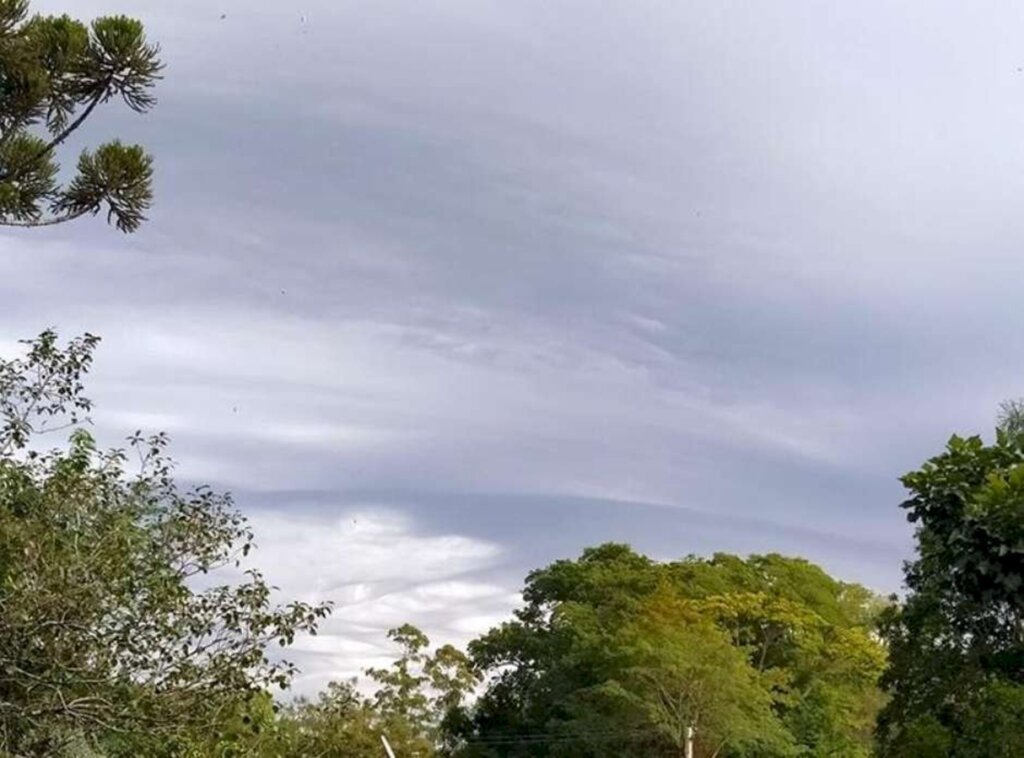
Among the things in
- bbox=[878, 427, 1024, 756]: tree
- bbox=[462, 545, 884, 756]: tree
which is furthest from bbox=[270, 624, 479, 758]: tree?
bbox=[878, 427, 1024, 756]: tree

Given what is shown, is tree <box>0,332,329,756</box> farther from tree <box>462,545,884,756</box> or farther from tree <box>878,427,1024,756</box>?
tree <box>462,545,884,756</box>

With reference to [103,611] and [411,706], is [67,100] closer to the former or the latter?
[103,611]

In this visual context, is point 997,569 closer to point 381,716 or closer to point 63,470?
point 63,470

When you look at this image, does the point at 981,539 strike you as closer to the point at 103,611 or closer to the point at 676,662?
the point at 103,611

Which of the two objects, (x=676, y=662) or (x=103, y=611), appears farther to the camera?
(x=676, y=662)

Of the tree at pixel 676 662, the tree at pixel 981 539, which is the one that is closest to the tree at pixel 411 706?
the tree at pixel 676 662

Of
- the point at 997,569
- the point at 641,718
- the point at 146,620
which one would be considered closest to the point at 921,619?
the point at 641,718

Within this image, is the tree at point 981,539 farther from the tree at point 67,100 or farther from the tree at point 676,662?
the tree at point 676,662

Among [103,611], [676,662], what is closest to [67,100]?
[103,611]

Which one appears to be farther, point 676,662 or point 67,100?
point 676,662

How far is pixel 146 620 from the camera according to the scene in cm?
877

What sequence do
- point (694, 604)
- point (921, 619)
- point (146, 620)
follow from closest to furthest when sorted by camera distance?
point (146, 620), point (921, 619), point (694, 604)

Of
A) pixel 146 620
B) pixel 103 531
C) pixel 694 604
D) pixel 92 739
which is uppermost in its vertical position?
pixel 694 604

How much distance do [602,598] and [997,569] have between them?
29.1 m
